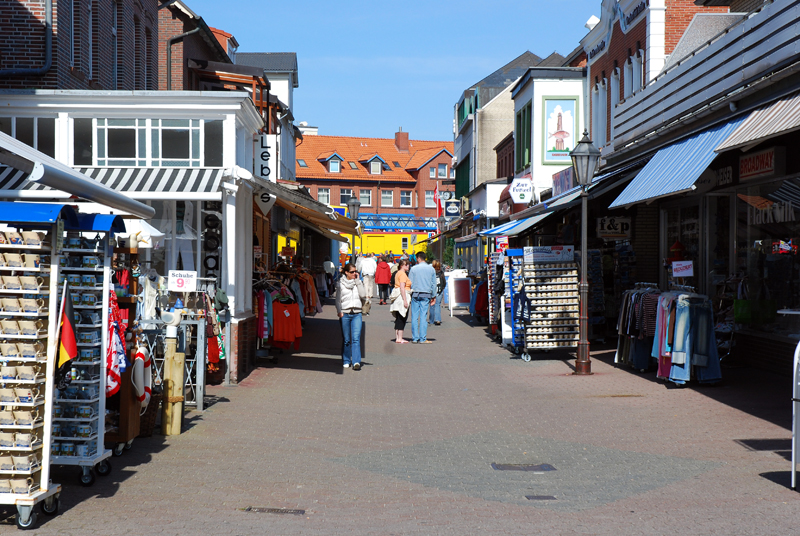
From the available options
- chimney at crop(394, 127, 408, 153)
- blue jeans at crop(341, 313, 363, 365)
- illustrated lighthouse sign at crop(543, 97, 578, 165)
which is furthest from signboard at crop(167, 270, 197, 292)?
chimney at crop(394, 127, 408, 153)

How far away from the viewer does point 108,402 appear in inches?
281

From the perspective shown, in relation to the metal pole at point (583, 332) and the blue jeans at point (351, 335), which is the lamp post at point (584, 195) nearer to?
the metal pole at point (583, 332)

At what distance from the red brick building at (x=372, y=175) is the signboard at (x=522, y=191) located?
50646 millimetres

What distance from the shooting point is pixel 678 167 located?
1085 centimetres

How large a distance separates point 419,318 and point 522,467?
36.9 ft

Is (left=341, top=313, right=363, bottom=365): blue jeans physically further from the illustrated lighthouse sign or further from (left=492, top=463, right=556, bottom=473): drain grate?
the illustrated lighthouse sign

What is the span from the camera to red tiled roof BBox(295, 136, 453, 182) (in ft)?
261

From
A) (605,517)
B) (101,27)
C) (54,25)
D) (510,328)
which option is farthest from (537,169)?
(605,517)

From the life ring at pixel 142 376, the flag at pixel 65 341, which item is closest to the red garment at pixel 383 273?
the life ring at pixel 142 376

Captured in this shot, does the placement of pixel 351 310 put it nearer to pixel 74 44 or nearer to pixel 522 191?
pixel 74 44

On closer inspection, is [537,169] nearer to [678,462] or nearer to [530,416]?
[530,416]

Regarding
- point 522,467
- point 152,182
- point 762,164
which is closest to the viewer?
point 522,467

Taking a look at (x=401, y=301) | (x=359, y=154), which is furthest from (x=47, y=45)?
(x=359, y=154)

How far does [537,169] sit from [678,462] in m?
21.1
